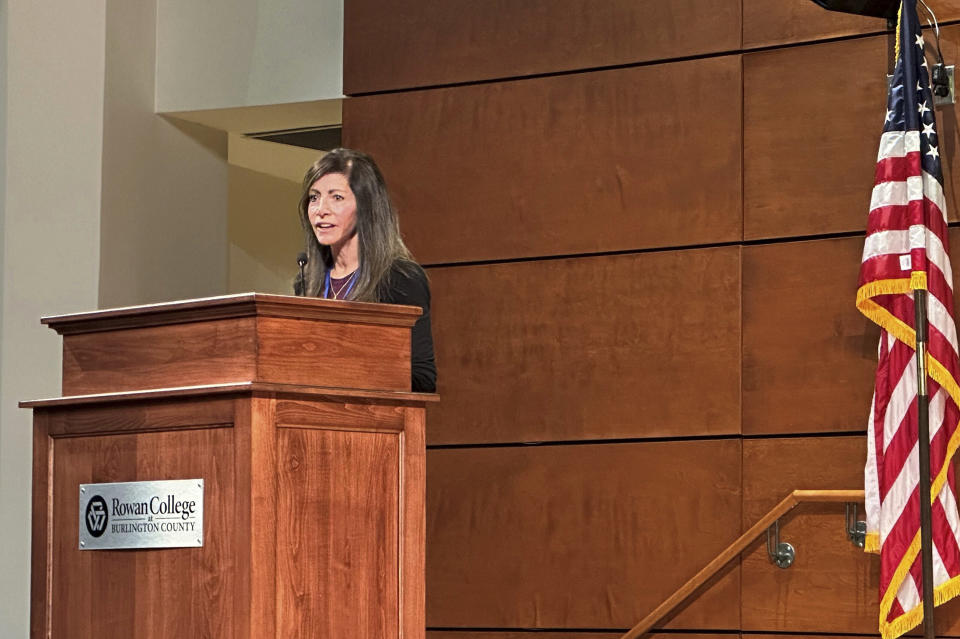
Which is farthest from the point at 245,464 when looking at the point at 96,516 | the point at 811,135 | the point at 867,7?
the point at 811,135

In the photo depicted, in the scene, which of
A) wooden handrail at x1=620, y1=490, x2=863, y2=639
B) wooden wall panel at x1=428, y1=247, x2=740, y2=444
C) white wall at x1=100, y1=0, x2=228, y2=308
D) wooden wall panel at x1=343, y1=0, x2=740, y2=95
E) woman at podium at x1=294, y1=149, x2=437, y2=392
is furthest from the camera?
white wall at x1=100, y1=0, x2=228, y2=308

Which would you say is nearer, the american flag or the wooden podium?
the wooden podium

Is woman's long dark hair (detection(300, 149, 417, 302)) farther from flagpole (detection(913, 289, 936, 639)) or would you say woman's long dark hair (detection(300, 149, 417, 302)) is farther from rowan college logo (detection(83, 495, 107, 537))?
flagpole (detection(913, 289, 936, 639))

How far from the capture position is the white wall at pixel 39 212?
569cm

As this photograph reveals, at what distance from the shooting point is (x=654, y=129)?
4914 mm

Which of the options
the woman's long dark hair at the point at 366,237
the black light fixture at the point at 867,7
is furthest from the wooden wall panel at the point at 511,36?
the woman's long dark hair at the point at 366,237

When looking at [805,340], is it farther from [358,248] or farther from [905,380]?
[358,248]

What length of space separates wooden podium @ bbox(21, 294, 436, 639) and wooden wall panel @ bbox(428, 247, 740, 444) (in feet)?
7.41

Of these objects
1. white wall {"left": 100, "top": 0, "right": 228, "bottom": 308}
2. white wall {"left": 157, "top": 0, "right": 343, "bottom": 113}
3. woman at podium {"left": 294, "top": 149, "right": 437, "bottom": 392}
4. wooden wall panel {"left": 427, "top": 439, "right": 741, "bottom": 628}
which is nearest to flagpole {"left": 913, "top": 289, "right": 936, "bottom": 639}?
wooden wall panel {"left": 427, "top": 439, "right": 741, "bottom": 628}

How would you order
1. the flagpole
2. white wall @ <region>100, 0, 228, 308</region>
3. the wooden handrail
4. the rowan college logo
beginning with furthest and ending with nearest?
white wall @ <region>100, 0, 228, 308</region>
the wooden handrail
the flagpole
the rowan college logo

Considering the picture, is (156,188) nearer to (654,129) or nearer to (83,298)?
(83,298)

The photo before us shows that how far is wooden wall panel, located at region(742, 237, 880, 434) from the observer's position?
4.53 meters

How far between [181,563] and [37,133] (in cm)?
386

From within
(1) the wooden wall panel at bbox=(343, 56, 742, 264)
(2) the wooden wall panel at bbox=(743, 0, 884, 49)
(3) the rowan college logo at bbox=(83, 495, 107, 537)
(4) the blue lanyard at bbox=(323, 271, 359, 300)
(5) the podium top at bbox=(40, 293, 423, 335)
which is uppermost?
(2) the wooden wall panel at bbox=(743, 0, 884, 49)
